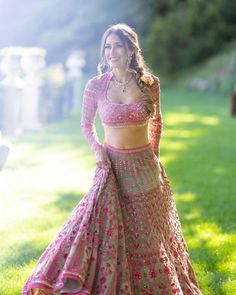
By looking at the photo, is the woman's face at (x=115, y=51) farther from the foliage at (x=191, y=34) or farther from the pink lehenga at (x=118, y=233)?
the foliage at (x=191, y=34)

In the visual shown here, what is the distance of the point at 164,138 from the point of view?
1142 cm

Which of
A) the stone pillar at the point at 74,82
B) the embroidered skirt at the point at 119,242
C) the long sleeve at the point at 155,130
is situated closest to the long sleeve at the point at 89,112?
the embroidered skirt at the point at 119,242

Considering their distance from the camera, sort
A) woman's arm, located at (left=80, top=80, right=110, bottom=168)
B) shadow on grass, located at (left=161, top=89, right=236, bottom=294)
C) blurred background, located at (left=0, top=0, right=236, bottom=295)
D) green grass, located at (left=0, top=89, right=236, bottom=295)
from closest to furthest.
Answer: woman's arm, located at (left=80, top=80, right=110, bottom=168), green grass, located at (left=0, top=89, right=236, bottom=295), shadow on grass, located at (left=161, top=89, right=236, bottom=294), blurred background, located at (left=0, top=0, right=236, bottom=295)

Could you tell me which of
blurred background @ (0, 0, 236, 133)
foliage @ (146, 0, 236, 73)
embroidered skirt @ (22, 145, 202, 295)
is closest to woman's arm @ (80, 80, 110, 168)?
embroidered skirt @ (22, 145, 202, 295)

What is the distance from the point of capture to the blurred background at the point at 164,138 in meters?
5.21

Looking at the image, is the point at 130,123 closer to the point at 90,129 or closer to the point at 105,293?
the point at 90,129

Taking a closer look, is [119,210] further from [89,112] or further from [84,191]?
[84,191]

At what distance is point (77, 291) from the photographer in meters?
3.26

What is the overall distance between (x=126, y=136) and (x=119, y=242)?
23.5 inches

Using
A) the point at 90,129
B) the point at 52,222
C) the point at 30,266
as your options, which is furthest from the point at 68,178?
the point at 90,129

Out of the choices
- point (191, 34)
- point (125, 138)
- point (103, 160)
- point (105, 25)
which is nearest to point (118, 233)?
point (103, 160)

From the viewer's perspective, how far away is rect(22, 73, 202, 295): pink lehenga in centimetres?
332

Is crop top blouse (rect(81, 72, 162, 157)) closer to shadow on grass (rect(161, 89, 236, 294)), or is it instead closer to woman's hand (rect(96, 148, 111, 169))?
woman's hand (rect(96, 148, 111, 169))

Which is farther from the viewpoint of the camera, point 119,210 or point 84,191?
point 84,191
